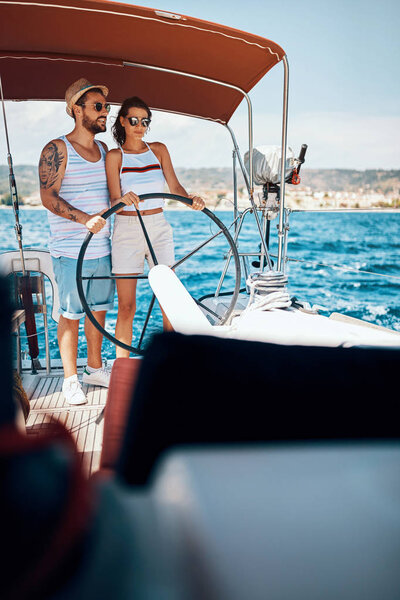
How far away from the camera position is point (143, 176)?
208 cm

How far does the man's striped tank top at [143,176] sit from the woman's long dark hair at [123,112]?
0.34ft

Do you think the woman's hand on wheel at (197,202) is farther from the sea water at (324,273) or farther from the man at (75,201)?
the sea water at (324,273)

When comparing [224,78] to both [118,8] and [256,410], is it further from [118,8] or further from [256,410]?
[256,410]

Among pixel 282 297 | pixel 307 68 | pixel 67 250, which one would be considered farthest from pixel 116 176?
pixel 307 68

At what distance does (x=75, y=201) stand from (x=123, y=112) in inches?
17.6

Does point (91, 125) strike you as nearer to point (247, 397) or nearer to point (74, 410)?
point (74, 410)

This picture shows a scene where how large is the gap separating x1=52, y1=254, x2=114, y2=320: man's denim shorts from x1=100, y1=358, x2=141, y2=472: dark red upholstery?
0.75 meters

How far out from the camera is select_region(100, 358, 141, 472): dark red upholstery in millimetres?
878

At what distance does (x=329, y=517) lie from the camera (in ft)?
1.45

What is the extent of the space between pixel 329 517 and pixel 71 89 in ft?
6.60

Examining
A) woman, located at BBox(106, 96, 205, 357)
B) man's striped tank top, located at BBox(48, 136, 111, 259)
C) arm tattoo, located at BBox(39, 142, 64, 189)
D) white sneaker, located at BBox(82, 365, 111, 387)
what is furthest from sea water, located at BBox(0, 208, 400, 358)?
arm tattoo, located at BBox(39, 142, 64, 189)

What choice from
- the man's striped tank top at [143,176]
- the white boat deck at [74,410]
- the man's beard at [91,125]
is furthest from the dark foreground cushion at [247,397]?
the man's beard at [91,125]

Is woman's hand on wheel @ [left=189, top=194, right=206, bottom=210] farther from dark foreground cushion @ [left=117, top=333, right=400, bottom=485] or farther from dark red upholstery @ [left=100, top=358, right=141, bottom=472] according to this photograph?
dark foreground cushion @ [left=117, top=333, right=400, bottom=485]

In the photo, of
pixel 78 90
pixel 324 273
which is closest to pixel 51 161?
pixel 78 90
